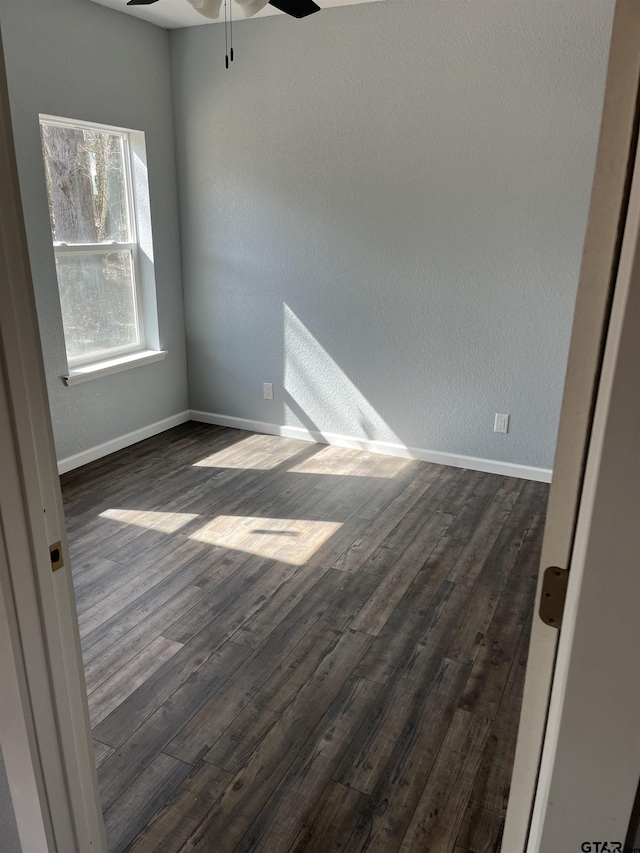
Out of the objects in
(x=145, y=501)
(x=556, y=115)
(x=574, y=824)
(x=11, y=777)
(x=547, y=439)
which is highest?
(x=556, y=115)

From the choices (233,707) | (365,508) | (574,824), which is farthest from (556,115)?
(574,824)

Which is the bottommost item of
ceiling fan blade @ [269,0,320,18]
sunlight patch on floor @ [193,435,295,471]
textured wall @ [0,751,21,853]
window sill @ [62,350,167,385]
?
sunlight patch on floor @ [193,435,295,471]

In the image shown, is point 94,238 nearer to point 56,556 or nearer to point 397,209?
point 397,209

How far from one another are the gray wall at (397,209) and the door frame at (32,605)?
3.10m

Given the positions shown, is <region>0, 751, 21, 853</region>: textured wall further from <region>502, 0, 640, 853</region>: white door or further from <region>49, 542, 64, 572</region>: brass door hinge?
<region>502, 0, 640, 853</region>: white door

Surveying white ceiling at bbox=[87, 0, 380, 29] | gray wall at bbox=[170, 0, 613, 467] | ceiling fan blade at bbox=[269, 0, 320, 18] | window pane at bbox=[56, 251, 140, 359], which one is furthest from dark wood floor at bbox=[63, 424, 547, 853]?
white ceiling at bbox=[87, 0, 380, 29]

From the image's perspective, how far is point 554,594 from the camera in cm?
76

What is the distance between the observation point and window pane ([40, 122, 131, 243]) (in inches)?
143

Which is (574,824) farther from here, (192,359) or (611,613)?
(192,359)

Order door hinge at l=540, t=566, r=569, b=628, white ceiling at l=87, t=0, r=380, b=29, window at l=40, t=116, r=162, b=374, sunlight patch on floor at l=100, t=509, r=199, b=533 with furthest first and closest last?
window at l=40, t=116, r=162, b=374, white ceiling at l=87, t=0, r=380, b=29, sunlight patch on floor at l=100, t=509, r=199, b=533, door hinge at l=540, t=566, r=569, b=628

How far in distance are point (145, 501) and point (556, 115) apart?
3.03m

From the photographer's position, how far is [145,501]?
3518mm

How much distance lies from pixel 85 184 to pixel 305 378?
1.86 metres

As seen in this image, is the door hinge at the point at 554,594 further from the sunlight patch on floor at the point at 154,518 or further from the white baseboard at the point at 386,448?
the white baseboard at the point at 386,448
